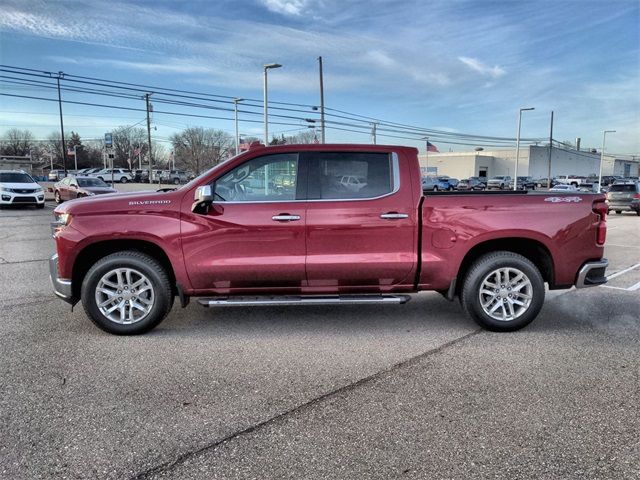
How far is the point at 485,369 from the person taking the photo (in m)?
4.12

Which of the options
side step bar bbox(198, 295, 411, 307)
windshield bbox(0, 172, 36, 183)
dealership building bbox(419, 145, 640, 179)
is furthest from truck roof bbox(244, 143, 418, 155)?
dealership building bbox(419, 145, 640, 179)

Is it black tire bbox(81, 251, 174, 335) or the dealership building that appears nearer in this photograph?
black tire bbox(81, 251, 174, 335)

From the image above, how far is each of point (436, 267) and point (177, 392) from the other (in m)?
2.73

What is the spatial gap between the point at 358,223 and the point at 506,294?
5.62 feet

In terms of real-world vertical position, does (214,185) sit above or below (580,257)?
above

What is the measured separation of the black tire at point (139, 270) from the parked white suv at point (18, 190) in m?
→ 19.7

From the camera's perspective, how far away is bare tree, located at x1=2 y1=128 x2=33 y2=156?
373 feet

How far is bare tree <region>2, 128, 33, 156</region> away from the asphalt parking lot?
12844 centimetres

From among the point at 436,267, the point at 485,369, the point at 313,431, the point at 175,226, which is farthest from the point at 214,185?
the point at 485,369

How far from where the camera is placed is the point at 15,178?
22.4 metres

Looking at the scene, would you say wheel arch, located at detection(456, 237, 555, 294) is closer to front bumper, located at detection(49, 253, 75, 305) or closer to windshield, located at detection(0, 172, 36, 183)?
front bumper, located at detection(49, 253, 75, 305)

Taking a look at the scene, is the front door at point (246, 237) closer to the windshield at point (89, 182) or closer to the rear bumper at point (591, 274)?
the rear bumper at point (591, 274)

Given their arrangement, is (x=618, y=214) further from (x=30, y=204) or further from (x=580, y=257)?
(x=30, y=204)

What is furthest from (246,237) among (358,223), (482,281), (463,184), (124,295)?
(463,184)
